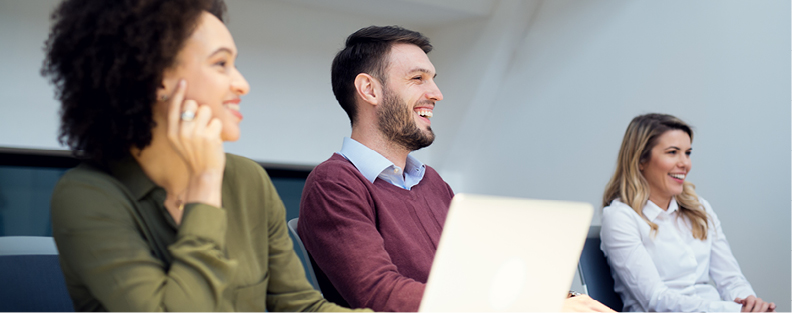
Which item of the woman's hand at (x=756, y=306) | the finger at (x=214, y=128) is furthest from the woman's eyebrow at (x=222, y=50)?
the woman's hand at (x=756, y=306)

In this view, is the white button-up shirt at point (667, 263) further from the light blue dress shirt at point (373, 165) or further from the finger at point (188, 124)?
the finger at point (188, 124)

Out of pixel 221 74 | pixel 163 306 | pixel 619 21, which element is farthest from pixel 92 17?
pixel 619 21

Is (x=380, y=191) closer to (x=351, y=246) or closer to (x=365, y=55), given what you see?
(x=351, y=246)

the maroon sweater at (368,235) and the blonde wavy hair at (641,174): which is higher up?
the blonde wavy hair at (641,174)

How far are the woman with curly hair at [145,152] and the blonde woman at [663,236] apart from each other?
1696 mm

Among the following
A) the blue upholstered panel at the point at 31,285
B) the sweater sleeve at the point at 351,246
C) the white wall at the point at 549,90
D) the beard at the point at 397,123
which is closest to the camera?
the blue upholstered panel at the point at 31,285

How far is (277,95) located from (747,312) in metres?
3.02

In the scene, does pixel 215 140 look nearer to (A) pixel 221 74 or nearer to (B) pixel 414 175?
(A) pixel 221 74

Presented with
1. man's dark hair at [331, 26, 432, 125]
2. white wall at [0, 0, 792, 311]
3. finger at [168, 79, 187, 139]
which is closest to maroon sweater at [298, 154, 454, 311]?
man's dark hair at [331, 26, 432, 125]

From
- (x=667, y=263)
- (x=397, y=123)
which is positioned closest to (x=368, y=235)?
(x=397, y=123)

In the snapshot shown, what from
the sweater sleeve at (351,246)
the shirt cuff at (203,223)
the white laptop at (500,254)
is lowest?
the sweater sleeve at (351,246)

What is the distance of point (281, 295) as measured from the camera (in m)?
1.19

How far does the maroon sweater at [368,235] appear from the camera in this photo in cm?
137

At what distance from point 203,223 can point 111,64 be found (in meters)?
0.28
